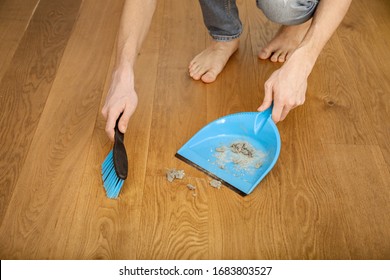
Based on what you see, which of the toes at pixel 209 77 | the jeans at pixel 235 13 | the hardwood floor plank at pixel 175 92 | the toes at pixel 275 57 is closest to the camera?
the hardwood floor plank at pixel 175 92

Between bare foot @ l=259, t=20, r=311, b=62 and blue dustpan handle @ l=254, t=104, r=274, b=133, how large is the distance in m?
0.45

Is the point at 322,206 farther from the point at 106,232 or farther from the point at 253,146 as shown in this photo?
the point at 106,232

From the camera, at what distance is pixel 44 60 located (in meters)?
1.56

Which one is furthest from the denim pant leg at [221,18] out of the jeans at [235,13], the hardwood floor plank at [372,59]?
the hardwood floor plank at [372,59]

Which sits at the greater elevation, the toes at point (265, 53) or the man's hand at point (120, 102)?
the man's hand at point (120, 102)

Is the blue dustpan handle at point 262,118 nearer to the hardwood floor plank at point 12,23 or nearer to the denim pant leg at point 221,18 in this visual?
the denim pant leg at point 221,18

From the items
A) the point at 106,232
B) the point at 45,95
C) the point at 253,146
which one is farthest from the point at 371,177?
the point at 45,95

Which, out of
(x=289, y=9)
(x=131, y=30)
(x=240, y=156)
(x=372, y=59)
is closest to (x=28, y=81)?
(x=131, y=30)

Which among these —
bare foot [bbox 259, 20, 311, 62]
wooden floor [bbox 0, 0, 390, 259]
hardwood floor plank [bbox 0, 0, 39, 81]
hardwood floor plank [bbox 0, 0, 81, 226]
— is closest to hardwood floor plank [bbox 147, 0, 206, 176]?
wooden floor [bbox 0, 0, 390, 259]

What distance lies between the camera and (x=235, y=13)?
4.99 feet

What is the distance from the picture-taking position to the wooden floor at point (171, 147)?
109 cm

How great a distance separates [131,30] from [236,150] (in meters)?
0.39

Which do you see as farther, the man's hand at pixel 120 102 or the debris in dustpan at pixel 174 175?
the debris in dustpan at pixel 174 175

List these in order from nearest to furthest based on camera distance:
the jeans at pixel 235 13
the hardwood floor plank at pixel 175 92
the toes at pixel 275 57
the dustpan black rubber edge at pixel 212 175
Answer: the dustpan black rubber edge at pixel 212 175 → the hardwood floor plank at pixel 175 92 → the jeans at pixel 235 13 → the toes at pixel 275 57
